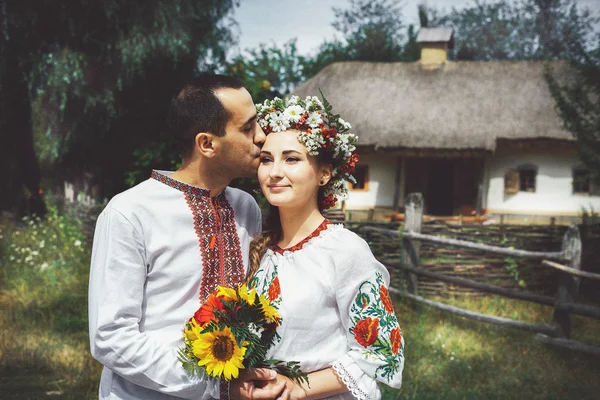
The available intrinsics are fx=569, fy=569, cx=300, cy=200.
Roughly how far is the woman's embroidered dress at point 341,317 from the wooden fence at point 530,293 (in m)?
4.17

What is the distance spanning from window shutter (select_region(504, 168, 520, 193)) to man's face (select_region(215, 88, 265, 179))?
57.7 feet

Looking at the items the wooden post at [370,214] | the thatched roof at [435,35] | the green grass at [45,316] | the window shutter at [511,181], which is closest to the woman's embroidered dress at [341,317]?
the green grass at [45,316]

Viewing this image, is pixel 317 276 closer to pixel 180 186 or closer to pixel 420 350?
pixel 180 186

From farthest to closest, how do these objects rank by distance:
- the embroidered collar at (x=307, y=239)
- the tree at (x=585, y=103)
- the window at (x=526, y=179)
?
the window at (x=526, y=179) → the tree at (x=585, y=103) → the embroidered collar at (x=307, y=239)

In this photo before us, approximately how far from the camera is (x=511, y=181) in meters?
18.6

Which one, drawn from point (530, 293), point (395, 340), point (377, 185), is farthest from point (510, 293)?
point (377, 185)

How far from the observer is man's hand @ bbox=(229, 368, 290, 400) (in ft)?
6.56

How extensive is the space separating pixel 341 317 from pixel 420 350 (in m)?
3.72

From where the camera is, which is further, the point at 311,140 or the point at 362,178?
the point at 362,178

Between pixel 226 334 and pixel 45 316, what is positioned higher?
pixel 226 334

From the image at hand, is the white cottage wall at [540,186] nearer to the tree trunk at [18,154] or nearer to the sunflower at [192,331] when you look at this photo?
the tree trunk at [18,154]

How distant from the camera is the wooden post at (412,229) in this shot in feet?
25.4

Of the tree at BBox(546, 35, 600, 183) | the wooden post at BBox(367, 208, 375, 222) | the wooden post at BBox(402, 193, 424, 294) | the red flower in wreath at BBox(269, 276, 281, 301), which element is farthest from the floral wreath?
the wooden post at BBox(367, 208, 375, 222)

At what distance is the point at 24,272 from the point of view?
7840 mm
